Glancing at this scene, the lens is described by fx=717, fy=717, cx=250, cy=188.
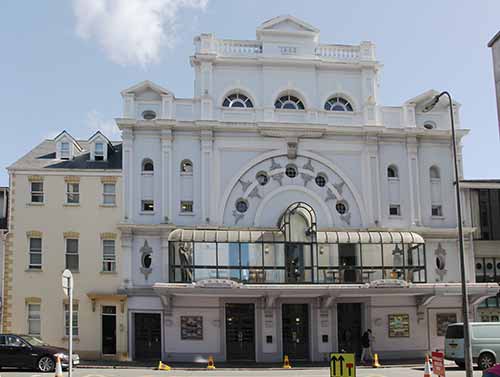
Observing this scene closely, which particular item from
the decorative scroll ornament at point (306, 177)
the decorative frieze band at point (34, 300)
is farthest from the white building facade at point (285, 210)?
the decorative frieze band at point (34, 300)

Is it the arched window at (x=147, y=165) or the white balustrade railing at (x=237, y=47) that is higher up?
the white balustrade railing at (x=237, y=47)

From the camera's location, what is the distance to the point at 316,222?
38312 mm

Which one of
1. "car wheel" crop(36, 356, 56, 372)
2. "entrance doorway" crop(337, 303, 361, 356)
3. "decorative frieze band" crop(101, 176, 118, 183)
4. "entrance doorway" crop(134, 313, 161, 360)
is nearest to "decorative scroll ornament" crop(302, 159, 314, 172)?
"entrance doorway" crop(337, 303, 361, 356)

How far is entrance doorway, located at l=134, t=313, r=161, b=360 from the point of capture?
122 feet

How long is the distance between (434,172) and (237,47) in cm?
1338

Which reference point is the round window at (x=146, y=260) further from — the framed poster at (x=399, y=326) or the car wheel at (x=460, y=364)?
the car wheel at (x=460, y=364)

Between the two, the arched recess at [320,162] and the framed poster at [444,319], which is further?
the framed poster at [444,319]

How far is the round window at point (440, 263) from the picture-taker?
40.0m

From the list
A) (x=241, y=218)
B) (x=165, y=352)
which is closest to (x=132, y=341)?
(x=165, y=352)

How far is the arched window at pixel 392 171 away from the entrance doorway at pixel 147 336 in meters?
15.1

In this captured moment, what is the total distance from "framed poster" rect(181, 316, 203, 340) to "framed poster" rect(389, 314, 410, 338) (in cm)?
1024

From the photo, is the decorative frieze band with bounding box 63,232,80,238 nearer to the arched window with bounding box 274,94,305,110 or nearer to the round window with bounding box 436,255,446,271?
the arched window with bounding box 274,94,305,110

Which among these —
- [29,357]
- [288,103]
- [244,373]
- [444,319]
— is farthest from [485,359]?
[29,357]

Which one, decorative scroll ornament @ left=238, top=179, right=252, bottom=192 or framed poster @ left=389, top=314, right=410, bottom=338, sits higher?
decorative scroll ornament @ left=238, top=179, right=252, bottom=192
